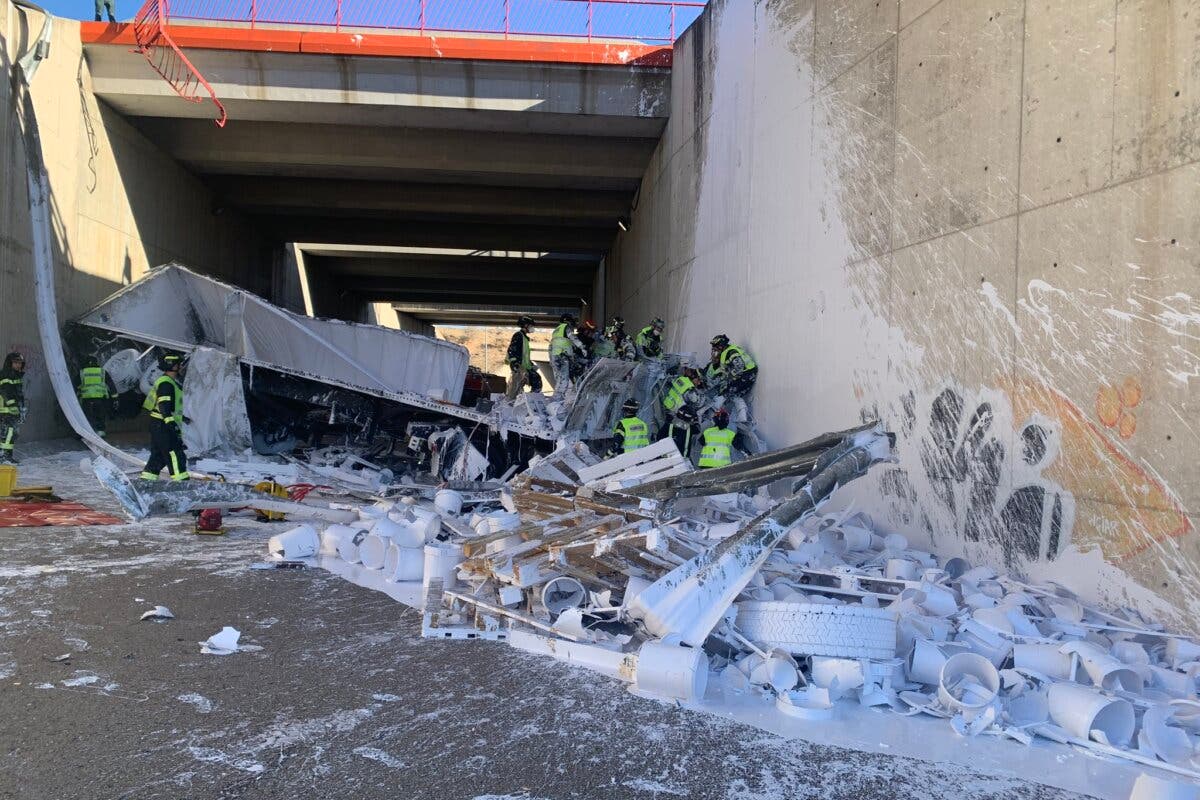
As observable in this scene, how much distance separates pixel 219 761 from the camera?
294 centimetres

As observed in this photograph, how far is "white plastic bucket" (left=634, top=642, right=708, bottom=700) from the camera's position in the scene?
3.61 meters

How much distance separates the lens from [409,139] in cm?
1580

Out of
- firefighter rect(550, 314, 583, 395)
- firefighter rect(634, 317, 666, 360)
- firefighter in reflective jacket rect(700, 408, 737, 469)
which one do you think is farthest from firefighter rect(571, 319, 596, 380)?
firefighter in reflective jacket rect(700, 408, 737, 469)

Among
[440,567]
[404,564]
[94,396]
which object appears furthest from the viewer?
[94,396]

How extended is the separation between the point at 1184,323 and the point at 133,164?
16.0 metres

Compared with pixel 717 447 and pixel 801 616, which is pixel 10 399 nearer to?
pixel 717 447

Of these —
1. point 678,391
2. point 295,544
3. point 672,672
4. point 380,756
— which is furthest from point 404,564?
point 678,391

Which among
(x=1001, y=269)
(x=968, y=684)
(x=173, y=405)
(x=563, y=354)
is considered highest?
(x=1001, y=269)

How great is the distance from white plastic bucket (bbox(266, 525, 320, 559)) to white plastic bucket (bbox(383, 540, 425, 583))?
2.67ft

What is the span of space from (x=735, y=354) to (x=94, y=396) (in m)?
8.57

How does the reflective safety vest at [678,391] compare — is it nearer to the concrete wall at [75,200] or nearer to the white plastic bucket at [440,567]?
the white plastic bucket at [440,567]

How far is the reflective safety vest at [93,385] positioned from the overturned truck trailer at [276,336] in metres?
0.63

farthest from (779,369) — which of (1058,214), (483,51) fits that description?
(483,51)

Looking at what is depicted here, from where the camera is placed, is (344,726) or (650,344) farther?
(650,344)
